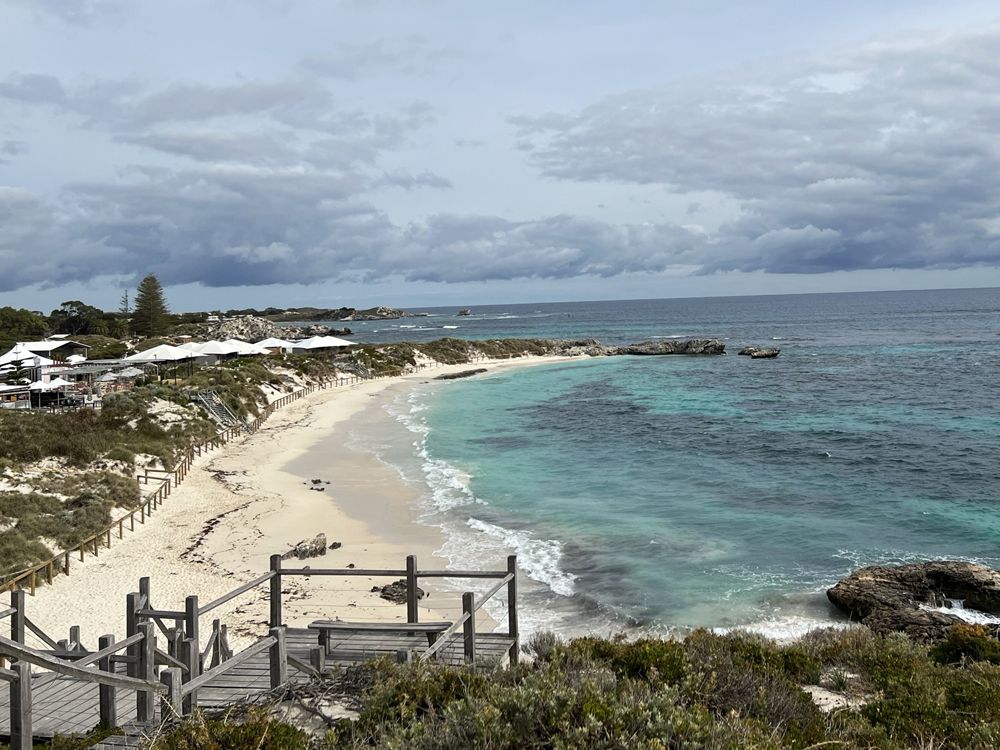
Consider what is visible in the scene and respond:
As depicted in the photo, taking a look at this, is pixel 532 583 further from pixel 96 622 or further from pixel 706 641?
pixel 96 622

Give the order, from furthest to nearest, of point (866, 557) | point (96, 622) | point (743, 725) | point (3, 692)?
point (866, 557) → point (96, 622) → point (3, 692) → point (743, 725)

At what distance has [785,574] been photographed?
1758cm

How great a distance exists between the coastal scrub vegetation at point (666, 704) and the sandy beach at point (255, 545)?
7810 mm

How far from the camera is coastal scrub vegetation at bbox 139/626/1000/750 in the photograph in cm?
539

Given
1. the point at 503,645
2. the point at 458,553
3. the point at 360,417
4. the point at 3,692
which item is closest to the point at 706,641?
the point at 503,645

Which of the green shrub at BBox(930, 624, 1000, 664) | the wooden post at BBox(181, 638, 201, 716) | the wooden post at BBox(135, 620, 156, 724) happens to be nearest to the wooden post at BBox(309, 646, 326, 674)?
the wooden post at BBox(181, 638, 201, 716)

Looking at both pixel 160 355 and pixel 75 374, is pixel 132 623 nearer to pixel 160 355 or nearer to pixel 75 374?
pixel 160 355

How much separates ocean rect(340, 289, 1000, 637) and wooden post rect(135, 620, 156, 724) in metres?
9.01

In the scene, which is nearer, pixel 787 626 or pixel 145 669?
pixel 145 669

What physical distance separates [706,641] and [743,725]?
4347mm

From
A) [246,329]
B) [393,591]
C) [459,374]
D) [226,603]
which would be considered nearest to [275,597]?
[393,591]

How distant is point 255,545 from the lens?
20.3 metres

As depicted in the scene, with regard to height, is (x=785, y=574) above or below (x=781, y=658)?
below

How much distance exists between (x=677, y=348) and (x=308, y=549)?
7636 cm
